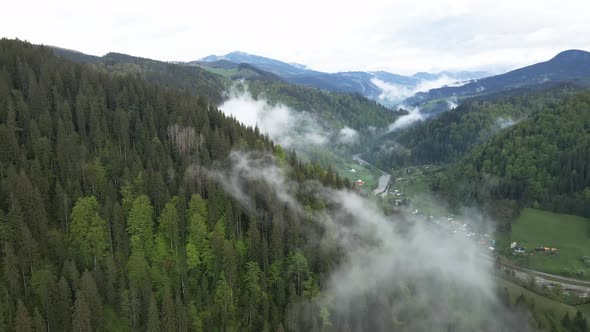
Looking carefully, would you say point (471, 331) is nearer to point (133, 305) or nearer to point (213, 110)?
point (133, 305)

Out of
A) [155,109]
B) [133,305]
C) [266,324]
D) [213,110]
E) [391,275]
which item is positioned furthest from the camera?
[213,110]

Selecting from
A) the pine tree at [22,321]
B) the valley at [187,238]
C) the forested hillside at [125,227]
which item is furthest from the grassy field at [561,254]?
the pine tree at [22,321]

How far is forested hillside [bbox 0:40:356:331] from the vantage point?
292ft

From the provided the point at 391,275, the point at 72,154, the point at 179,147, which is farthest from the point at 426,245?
the point at 72,154

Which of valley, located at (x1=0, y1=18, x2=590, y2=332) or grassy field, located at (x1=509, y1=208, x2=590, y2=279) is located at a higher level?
valley, located at (x1=0, y1=18, x2=590, y2=332)

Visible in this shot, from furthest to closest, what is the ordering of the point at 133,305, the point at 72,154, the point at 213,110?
the point at 213,110
the point at 72,154
the point at 133,305

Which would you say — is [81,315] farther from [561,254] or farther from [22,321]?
[561,254]

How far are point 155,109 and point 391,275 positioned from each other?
97.7 metres

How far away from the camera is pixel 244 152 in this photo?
458 ft

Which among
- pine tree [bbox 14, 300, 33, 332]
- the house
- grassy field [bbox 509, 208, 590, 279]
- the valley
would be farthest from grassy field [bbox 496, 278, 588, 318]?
pine tree [bbox 14, 300, 33, 332]

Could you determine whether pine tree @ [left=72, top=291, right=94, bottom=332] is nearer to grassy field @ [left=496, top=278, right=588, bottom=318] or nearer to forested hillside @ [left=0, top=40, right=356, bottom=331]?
forested hillside @ [left=0, top=40, right=356, bottom=331]

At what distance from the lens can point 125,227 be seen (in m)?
107

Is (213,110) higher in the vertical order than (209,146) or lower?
higher

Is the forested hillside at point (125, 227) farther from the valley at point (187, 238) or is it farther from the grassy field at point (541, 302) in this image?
the grassy field at point (541, 302)
